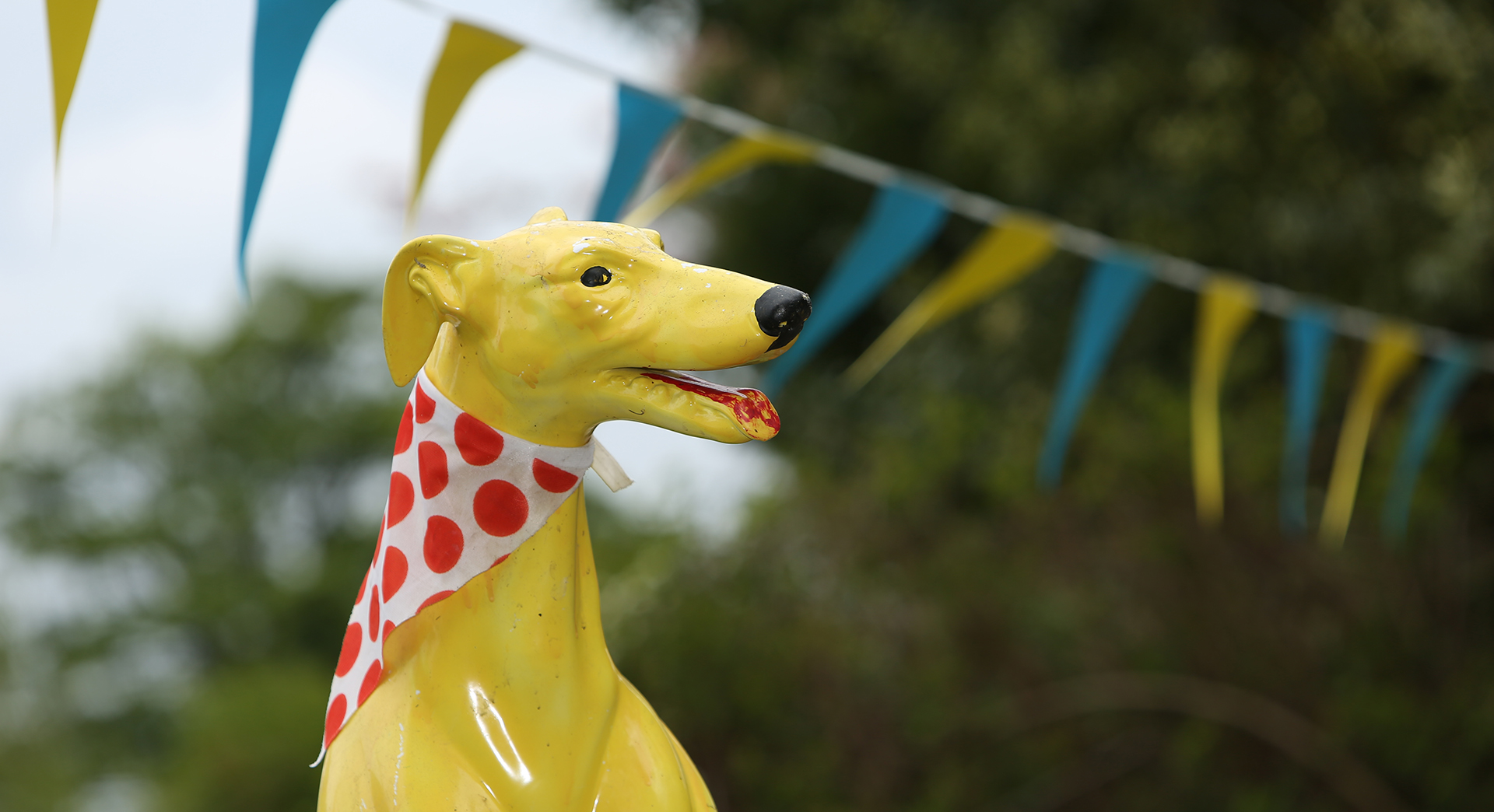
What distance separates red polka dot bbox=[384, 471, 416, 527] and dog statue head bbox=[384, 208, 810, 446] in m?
0.09

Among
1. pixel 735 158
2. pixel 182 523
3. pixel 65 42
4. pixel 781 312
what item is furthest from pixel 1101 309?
pixel 182 523

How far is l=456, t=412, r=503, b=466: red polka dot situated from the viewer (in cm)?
106

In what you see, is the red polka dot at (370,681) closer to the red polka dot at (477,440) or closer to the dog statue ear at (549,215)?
the red polka dot at (477,440)

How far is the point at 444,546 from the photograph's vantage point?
3.52 feet

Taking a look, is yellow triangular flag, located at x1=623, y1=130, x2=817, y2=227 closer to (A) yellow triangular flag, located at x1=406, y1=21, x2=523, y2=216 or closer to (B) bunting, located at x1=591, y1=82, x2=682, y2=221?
(B) bunting, located at x1=591, y1=82, x2=682, y2=221

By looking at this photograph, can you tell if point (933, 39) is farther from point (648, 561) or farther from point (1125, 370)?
point (648, 561)

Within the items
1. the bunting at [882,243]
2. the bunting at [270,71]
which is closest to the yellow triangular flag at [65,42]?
the bunting at [270,71]

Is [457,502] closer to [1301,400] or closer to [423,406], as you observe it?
[423,406]

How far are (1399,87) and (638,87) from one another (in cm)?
437

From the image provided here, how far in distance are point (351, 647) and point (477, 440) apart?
9.2 inches

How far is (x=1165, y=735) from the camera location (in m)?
5.08

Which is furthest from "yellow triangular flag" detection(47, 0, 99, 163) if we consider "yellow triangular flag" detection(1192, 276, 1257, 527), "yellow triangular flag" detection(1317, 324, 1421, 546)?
"yellow triangular flag" detection(1317, 324, 1421, 546)

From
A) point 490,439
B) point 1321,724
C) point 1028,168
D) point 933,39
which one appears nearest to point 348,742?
point 490,439

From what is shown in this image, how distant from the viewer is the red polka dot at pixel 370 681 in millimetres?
1091
